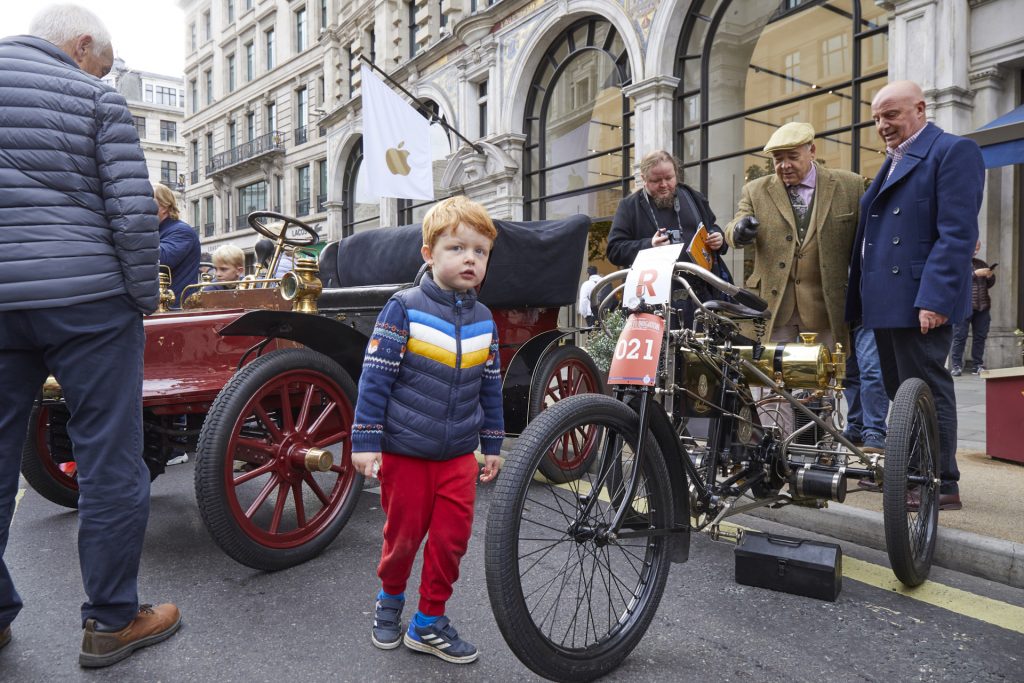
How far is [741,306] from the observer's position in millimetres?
2670

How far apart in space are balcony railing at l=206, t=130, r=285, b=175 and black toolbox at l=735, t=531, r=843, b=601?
30.0 metres

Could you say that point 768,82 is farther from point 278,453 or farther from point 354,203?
point 354,203

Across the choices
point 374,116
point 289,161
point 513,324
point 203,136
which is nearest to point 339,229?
point 289,161

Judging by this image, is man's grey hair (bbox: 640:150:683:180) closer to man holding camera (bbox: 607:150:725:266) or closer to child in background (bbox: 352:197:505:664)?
man holding camera (bbox: 607:150:725:266)

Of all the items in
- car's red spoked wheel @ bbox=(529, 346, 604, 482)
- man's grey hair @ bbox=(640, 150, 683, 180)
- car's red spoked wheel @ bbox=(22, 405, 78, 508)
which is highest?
man's grey hair @ bbox=(640, 150, 683, 180)

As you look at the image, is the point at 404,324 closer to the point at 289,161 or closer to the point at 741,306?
the point at 741,306

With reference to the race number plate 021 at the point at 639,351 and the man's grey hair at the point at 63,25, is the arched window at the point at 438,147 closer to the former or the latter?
the man's grey hair at the point at 63,25

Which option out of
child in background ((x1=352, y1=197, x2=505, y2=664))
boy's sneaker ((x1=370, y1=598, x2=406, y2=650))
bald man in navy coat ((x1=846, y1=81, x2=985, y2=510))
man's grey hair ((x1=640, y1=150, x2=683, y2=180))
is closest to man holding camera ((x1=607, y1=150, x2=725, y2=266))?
man's grey hair ((x1=640, y1=150, x2=683, y2=180))

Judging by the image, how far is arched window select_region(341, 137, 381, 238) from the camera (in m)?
24.1

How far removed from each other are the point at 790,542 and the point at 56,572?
2.93 metres

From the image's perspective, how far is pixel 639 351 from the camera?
2.27 meters

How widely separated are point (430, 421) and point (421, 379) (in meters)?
0.13

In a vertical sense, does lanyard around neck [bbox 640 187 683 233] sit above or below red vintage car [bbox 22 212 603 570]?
above

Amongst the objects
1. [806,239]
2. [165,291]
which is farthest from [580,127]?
[165,291]
